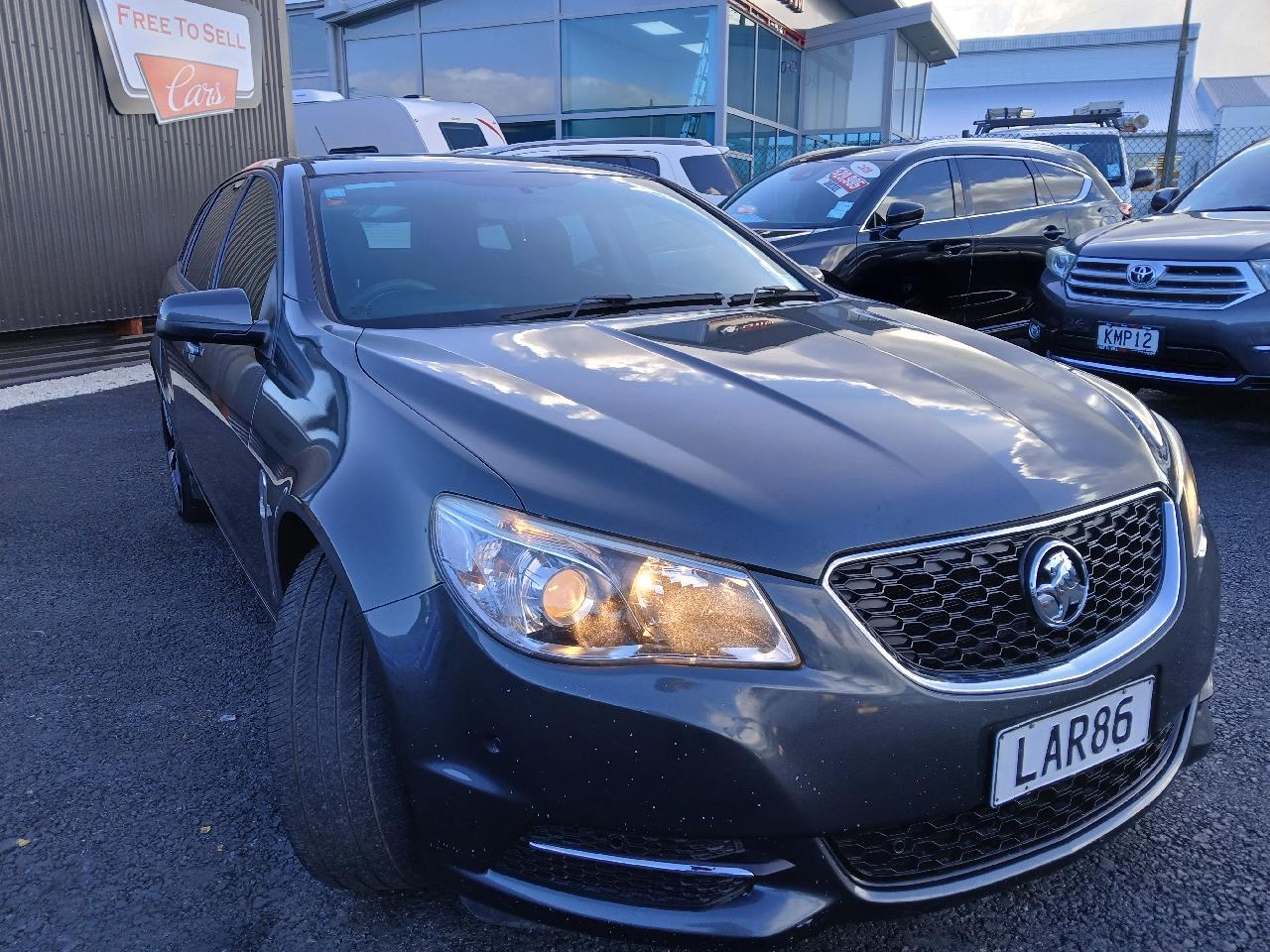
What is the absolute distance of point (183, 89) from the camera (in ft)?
29.8

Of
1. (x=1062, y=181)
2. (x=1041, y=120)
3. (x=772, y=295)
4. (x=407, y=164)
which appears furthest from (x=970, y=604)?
(x=1041, y=120)

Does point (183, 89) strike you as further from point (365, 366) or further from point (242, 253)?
point (365, 366)

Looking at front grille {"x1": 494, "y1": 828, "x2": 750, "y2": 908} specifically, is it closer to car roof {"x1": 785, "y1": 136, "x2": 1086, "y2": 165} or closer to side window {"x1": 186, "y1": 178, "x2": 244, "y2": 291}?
side window {"x1": 186, "y1": 178, "x2": 244, "y2": 291}

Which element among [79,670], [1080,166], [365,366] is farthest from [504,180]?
[1080,166]

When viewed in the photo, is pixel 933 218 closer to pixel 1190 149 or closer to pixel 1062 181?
pixel 1062 181

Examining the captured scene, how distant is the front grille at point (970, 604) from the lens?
1510mm

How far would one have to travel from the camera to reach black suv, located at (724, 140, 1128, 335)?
6.42 m

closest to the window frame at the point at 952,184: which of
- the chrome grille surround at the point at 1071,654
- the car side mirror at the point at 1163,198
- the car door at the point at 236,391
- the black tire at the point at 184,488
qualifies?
the car side mirror at the point at 1163,198

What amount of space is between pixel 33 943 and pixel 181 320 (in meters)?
1.37

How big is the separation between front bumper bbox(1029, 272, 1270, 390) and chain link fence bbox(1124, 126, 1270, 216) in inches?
819

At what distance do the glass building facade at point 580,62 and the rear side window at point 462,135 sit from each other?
5.77 m

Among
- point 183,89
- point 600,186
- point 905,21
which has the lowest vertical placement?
point 600,186

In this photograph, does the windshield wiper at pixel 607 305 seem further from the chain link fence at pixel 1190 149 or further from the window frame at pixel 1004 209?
the chain link fence at pixel 1190 149

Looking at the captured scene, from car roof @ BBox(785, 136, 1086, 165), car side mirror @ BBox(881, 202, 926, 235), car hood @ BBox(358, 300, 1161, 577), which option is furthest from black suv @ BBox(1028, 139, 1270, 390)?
car hood @ BBox(358, 300, 1161, 577)
